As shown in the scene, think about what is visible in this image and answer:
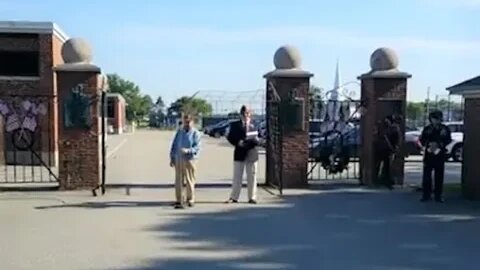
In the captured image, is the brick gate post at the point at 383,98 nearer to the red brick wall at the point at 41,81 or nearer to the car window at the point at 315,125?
the car window at the point at 315,125

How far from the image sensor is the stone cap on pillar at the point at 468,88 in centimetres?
1461

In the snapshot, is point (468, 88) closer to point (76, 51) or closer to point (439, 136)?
point (439, 136)

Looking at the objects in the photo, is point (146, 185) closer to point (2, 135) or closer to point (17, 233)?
point (17, 233)

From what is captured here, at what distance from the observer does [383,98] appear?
16.5m

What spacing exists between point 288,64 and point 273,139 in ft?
5.86

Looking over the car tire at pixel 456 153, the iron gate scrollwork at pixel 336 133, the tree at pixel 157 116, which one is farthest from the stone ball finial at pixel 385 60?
the tree at pixel 157 116

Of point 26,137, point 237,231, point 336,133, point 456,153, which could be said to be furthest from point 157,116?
point 237,231

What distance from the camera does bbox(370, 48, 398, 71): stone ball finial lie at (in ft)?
54.3

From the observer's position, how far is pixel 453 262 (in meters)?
8.71

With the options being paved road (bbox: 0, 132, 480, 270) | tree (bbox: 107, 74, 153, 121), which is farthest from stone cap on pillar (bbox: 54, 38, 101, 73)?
tree (bbox: 107, 74, 153, 121)

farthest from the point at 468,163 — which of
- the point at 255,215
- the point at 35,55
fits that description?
the point at 35,55

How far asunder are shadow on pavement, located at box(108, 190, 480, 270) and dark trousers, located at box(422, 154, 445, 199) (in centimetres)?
36

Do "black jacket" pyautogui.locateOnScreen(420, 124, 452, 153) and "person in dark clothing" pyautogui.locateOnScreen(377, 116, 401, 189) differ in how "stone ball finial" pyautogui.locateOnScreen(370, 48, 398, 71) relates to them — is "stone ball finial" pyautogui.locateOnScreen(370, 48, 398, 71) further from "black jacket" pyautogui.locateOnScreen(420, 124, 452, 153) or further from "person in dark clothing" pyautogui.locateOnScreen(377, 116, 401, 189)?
"black jacket" pyautogui.locateOnScreen(420, 124, 452, 153)

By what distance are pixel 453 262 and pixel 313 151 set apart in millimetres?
12855
